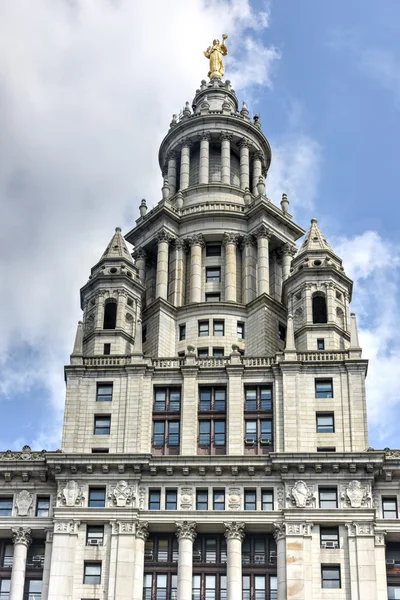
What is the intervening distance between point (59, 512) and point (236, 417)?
15.5 m

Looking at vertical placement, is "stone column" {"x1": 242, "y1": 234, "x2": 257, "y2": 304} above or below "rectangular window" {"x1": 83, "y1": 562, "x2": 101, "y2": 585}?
above

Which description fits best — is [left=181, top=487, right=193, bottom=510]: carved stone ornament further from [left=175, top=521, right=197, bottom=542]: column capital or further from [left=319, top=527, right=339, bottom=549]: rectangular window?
[left=319, top=527, right=339, bottom=549]: rectangular window

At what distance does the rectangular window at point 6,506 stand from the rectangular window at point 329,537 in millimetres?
23740

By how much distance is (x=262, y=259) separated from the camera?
110938 mm

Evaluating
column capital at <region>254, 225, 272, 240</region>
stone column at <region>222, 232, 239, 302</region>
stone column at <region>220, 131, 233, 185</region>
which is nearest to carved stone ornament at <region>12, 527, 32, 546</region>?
stone column at <region>222, 232, 239, 302</region>

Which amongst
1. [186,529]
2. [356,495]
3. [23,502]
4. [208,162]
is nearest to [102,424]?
[23,502]

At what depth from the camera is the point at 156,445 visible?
3639 inches

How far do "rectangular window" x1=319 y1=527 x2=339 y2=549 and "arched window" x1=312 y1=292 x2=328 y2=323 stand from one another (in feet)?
73.2

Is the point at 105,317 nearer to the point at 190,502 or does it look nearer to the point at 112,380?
the point at 112,380

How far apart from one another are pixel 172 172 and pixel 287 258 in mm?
18811

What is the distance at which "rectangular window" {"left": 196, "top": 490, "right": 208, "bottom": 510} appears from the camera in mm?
88875

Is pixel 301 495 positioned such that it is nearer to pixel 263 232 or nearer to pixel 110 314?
pixel 110 314

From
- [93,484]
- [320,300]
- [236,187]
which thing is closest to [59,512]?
[93,484]

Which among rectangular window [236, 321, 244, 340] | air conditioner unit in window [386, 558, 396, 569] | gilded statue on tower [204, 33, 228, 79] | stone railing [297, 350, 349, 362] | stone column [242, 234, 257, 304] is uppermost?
gilded statue on tower [204, 33, 228, 79]
